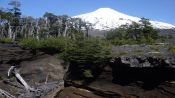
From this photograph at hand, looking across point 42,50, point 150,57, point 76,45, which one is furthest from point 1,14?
point 150,57

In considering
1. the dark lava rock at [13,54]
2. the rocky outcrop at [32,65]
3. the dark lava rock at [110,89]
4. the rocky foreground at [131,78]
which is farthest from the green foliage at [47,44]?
the dark lava rock at [110,89]

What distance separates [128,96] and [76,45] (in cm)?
573

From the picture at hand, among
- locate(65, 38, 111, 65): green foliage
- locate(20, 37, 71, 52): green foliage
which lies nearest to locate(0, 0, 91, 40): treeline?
locate(20, 37, 71, 52): green foliage

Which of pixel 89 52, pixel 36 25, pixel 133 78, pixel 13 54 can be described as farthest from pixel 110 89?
pixel 36 25

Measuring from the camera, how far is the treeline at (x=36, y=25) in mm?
76119

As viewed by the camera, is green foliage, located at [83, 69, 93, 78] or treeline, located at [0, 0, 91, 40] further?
treeline, located at [0, 0, 91, 40]

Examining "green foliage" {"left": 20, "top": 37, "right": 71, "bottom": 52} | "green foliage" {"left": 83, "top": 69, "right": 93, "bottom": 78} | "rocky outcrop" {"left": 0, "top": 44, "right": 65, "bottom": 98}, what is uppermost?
"green foliage" {"left": 20, "top": 37, "right": 71, "bottom": 52}

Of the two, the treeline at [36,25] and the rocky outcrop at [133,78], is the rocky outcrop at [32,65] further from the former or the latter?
the treeline at [36,25]

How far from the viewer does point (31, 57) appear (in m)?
45.2

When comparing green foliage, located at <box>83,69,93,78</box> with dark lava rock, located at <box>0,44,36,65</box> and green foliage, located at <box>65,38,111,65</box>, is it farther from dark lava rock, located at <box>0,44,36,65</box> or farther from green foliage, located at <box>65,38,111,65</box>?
dark lava rock, located at <box>0,44,36,65</box>

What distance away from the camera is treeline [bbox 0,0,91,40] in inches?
2997

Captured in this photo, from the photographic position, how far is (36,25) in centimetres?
8694

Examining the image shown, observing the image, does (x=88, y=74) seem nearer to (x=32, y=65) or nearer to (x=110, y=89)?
(x=110, y=89)

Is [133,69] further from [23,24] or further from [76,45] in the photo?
[23,24]
